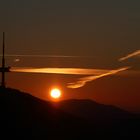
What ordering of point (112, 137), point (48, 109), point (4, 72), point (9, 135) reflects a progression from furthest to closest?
point (112, 137) < point (48, 109) < point (4, 72) < point (9, 135)

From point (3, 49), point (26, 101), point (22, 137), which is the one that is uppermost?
point (3, 49)

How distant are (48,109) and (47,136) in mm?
25783

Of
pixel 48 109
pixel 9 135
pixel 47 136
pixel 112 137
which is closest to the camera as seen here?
pixel 9 135

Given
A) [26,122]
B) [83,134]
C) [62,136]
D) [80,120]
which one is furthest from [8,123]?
[80,120]

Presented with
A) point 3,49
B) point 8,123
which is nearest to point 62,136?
point 8,123

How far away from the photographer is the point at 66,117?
15750cm

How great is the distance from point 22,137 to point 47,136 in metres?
11.6

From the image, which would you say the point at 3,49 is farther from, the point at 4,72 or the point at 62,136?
the point at 62,136

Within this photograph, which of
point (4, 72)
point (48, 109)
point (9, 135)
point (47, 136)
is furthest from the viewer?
point (48, 109)

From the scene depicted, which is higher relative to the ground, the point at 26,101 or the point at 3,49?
the point at 3,49

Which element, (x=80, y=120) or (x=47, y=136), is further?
(x=80, y=120)

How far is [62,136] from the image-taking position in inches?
5418

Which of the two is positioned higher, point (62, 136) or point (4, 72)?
point (4, 72)

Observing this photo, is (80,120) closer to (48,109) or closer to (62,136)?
(48,109)
